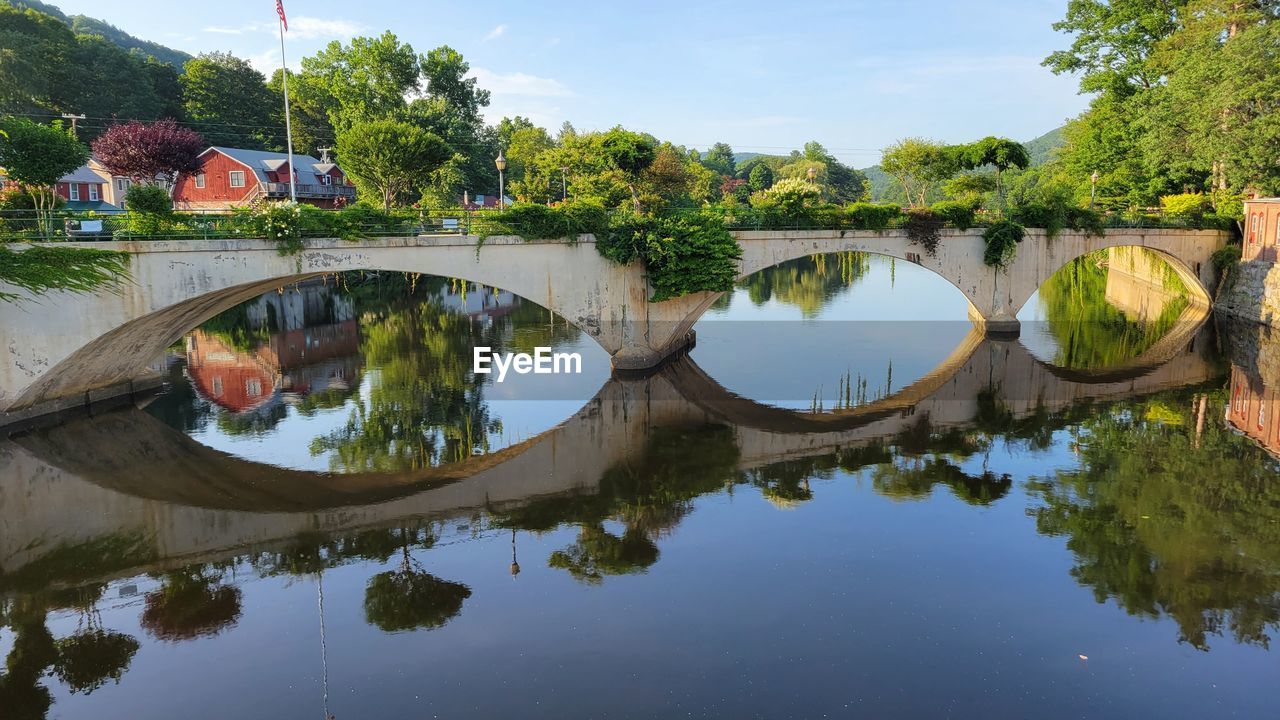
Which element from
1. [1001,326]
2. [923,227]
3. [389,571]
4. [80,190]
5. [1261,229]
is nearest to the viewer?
[389,571]

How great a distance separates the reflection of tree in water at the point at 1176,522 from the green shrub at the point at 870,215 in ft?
41.4

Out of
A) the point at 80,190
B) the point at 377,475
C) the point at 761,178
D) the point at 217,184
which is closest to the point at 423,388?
the point at 377,475

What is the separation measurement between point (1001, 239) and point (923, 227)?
150 inches

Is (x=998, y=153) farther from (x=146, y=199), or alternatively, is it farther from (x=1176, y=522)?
(x=146, y=199)

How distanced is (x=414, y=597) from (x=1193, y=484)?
17.7 metres

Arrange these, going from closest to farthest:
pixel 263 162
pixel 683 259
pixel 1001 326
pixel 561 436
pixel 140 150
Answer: pixel 561 436 < pixel 683 259 < pixel 140 150 < pixel 1001 326 < pixel 263 162

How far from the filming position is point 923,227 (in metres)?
33.9

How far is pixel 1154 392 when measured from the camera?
27.4m

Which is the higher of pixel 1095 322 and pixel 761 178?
pixel 761 178

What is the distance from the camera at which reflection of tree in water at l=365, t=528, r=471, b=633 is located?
513 inches

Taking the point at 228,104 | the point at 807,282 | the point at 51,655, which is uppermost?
the point at 228,104

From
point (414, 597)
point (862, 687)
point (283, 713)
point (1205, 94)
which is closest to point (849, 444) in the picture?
point (862, 687)

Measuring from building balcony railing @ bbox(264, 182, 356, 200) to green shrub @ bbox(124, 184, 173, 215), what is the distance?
3759 cm

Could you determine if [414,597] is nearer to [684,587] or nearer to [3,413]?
[684,587]
